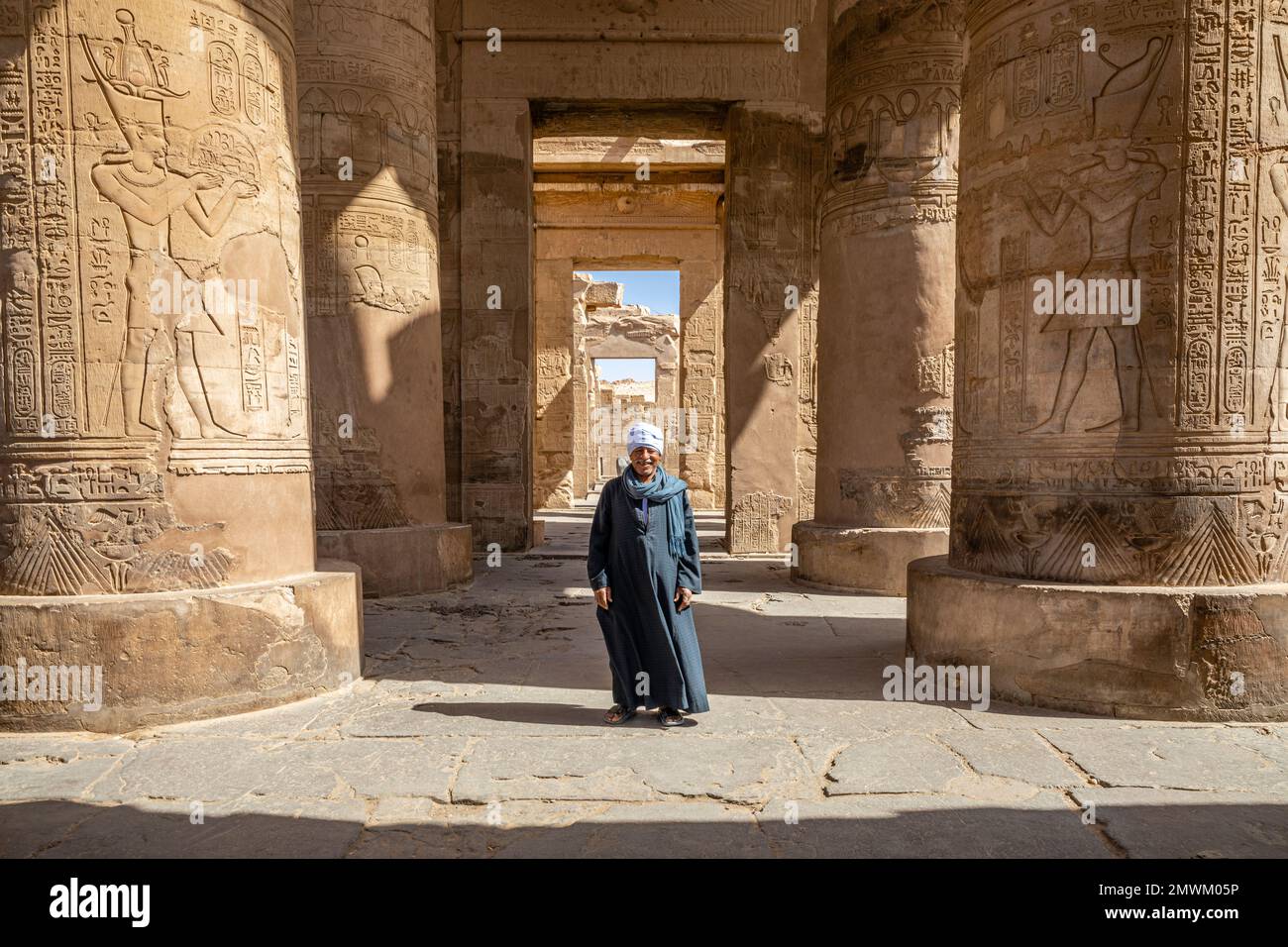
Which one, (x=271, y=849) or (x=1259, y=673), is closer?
(x=271, y=849)

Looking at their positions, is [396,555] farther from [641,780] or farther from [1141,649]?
[1141,649]

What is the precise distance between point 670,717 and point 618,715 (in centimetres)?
22

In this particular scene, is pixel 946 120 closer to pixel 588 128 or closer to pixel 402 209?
pixel 402 209

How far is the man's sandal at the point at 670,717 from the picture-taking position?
3.63 metres

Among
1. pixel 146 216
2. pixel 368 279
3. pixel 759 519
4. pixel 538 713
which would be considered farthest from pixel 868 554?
pixel 146 216

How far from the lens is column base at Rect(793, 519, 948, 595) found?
679 centimetres

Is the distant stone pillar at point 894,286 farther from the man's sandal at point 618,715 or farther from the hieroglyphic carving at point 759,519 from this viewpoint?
the man's sandal at point 618,715

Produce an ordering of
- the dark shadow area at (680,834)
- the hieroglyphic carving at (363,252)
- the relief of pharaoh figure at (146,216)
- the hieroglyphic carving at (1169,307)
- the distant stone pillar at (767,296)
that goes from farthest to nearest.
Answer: the distant stone pillar at (767,296)
the hieroglyphic carving at (363,252)
the hieroglyphic carving at (1169,307)
the relief of pharaoh figure at (146,216)
the dark shadow area at (680,834)

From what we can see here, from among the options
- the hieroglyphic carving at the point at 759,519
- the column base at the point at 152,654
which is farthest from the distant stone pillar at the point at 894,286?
→ the column base at the point at 152,654

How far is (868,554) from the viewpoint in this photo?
690 centimetres

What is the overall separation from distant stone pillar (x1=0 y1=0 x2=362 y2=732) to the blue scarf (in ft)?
5.10

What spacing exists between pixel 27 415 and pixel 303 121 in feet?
11.8

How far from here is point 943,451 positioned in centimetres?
684
